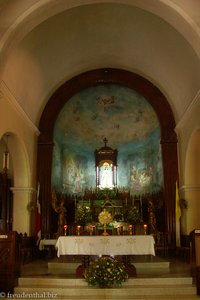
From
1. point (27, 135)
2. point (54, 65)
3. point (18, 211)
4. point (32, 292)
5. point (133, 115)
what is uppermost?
point (54, 65)

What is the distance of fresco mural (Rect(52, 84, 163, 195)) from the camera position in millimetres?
17016

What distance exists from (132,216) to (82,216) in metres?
2.09

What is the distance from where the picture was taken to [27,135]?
1442cm

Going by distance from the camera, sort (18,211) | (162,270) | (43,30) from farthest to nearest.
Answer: (18,211) → (43,30) → (162,270)

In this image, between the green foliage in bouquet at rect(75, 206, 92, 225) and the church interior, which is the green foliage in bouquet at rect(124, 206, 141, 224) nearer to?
the church interior

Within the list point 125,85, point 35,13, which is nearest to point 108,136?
point 125,85

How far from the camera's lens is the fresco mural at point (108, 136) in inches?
670

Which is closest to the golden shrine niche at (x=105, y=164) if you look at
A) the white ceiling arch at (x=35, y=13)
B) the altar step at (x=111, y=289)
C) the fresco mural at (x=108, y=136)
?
the fresco mural at (x=108, y=136)

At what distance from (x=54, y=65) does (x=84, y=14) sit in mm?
2855

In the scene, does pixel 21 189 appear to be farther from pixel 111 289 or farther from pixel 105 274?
pixel 111 289

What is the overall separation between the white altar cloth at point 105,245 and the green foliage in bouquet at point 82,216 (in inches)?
185

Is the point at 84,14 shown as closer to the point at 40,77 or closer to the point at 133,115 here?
the point at 40,77

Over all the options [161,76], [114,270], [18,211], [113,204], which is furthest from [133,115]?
[114,270]

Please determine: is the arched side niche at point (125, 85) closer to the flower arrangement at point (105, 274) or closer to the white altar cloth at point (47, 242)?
the white altar cloth at point (47, 242)
